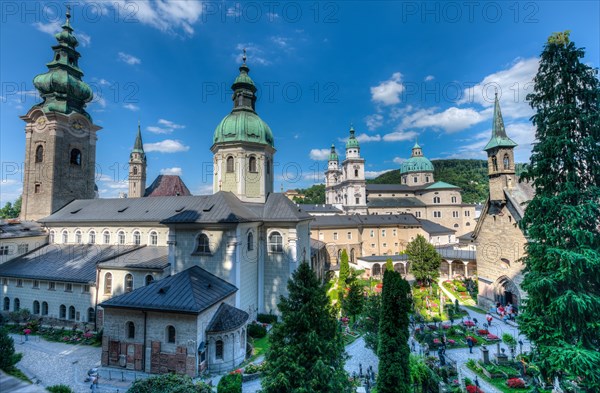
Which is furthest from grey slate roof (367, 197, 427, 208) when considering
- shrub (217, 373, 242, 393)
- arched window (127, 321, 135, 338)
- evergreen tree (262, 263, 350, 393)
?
evergreen tree (262, 263, 350, 393)

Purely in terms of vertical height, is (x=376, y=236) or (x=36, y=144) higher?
(x=36, y=144)

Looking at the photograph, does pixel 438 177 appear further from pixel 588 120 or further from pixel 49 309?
pixel 49 309

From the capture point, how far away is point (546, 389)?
1155 centimetres

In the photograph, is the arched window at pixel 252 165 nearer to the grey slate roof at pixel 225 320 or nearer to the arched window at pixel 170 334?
the grey slate roof at pixel 225 320

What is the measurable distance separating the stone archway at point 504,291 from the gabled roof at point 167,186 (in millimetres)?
44111

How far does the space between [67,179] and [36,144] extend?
14.4 ft

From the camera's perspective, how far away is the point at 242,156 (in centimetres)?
2305

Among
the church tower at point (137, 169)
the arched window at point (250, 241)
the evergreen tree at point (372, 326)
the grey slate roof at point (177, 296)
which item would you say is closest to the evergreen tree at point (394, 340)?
the evergreen tree at point (372, 326)

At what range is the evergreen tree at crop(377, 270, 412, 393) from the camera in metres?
10.7

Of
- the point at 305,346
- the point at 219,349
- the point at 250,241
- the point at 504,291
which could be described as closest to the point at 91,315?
the point at 219,349

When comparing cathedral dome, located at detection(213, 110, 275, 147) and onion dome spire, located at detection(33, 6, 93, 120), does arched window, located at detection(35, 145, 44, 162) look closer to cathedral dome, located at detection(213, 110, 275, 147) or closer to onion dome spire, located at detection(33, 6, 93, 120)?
onion dome spire, located at detection(33, 6, 93, 120)

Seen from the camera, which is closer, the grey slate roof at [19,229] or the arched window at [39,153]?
the grey slate roof at [19,229]

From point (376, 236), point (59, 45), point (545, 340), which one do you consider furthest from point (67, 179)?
point (376, 236)

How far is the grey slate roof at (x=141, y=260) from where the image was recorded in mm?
19125
